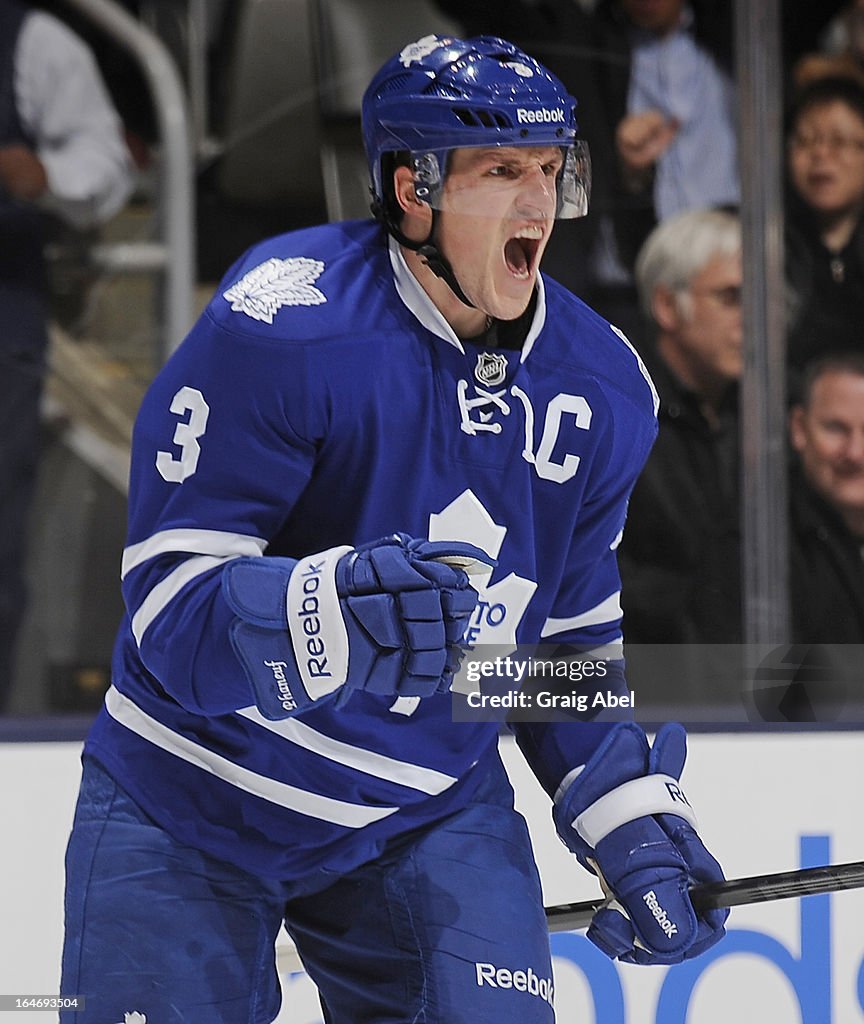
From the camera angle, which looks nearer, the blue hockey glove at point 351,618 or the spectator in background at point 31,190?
the blue hockey glove at point 351,618

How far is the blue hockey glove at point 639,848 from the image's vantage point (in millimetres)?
1396

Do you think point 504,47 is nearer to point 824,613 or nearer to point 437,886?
point 437,886

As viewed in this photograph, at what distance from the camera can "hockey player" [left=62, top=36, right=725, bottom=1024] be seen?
123cm

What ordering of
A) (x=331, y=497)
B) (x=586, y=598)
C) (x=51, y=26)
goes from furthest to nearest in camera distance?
(x=51, y=26) < (x=586, y=598) < (x=331, y=497)

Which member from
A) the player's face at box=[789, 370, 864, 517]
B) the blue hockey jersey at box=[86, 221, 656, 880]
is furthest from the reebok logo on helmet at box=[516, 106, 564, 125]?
the player's face at box=[789, 370, 864, 517]

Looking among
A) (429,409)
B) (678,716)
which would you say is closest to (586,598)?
(429,409)

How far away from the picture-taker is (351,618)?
44.5 inches

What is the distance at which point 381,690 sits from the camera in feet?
3.83

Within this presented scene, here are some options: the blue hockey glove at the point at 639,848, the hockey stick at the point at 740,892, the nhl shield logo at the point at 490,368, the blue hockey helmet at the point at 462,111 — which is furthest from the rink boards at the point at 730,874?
the blue hockey helmet at the point at 462,111

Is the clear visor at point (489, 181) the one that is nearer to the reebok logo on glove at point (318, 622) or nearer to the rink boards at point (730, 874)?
the reebok logo on glove at point (318, 622)

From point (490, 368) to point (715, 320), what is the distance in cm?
55

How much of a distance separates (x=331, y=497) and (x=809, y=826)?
85 cm

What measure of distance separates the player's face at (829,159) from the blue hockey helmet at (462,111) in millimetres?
545

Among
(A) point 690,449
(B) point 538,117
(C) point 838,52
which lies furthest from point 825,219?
(B) point 538,117
